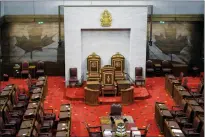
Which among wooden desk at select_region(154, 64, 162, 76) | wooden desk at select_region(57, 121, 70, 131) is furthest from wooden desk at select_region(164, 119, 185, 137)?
wooden desk at select_region(154, 64, 162, 76)

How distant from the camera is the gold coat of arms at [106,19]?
61.2ft

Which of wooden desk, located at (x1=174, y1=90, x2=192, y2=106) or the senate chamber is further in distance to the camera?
wooden desk, located at (x1=174, y1=90, x2=192, y2=106)

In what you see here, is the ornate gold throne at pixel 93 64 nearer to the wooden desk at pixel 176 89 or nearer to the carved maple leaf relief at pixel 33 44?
the carved maple leaf relief at pixel 33 44

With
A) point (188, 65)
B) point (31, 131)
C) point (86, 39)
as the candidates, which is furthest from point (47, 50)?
point (31, 131)

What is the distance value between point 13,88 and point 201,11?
937 cm

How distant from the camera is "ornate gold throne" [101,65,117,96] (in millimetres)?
17609

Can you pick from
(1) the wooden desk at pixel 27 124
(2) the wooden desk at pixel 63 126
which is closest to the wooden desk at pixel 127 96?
(2) the wooden desk at pixel 63 126

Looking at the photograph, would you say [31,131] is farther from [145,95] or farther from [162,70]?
[162,70]

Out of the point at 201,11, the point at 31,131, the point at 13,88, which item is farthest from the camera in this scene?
the point at 201,11

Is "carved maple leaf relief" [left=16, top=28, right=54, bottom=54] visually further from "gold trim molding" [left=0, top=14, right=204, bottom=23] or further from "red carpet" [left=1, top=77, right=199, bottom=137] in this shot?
"red carpet" [left=1, top=77, right=199, bottom=137]

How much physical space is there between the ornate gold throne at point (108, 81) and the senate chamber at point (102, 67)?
4cm

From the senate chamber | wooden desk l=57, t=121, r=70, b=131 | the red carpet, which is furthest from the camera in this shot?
the red carpet

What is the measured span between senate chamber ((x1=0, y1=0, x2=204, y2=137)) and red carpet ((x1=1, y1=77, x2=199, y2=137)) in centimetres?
3

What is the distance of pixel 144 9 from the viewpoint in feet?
61.5
